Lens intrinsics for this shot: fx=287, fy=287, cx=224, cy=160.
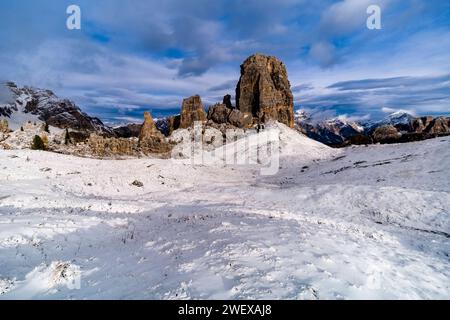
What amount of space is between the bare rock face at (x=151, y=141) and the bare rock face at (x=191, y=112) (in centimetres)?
1525

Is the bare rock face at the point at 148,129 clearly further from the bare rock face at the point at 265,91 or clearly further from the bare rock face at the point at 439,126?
the bare rock face at the point at 439,126

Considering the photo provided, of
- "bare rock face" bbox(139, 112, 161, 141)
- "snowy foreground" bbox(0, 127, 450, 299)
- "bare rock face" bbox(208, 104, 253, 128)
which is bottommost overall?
"snowy foreground" bbox(0, 127, 450, 299)

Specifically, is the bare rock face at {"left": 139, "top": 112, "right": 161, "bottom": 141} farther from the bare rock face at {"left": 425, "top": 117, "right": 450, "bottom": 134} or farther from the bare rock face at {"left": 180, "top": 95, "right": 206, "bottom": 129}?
the bare rock face at {"left": 425, "top": 117, "right": 450, "bottom": 134}

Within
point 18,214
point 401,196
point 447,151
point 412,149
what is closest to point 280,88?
point 412,149

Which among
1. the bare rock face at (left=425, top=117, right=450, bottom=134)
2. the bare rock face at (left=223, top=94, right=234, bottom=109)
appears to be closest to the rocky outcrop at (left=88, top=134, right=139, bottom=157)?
the bare rock face at (left=223, top=94, right=234, bottom=109)

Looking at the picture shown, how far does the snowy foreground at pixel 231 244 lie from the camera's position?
8219 mm

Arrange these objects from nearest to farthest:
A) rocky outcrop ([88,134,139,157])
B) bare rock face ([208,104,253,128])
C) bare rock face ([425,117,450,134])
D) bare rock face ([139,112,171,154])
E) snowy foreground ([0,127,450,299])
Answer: snowy foreground ([0,127,450,299]) → rocky outcrop ([88,134,139,157]) → bare rock face ([139,112,171,154]) → bare rock face ([208,104,253,128]) → bare rock face ([425,117,450,134])

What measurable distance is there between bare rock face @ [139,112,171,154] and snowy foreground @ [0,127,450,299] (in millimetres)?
63279

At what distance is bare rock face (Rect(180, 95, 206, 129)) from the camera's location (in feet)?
373

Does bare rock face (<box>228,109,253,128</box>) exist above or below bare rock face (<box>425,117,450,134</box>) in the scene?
below

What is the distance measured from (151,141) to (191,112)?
1014 inches

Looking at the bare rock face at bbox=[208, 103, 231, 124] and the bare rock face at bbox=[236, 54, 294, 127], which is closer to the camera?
the bare rock face at bbox=[208, 103, 231, 124]
